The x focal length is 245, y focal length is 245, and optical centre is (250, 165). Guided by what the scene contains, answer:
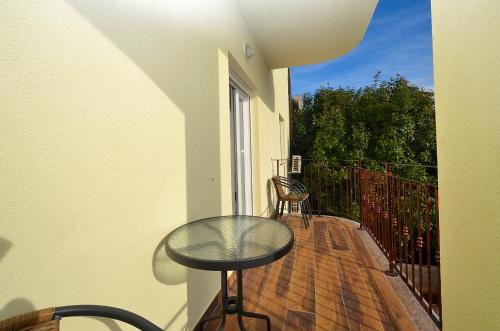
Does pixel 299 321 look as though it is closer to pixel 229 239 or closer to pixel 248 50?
pixel 229 239

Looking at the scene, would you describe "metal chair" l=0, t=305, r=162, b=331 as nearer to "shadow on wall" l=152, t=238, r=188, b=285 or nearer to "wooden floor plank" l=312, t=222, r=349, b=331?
"shadow on wall" l=152, t=238, r=188, b=285

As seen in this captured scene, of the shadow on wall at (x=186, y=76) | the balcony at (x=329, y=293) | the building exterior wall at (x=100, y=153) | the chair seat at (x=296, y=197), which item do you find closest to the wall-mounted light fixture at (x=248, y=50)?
the shadow on wall at (x=186, y=76)

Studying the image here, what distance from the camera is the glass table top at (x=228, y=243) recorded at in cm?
92

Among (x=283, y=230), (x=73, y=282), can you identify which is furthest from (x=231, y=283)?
(x=73, y=282)

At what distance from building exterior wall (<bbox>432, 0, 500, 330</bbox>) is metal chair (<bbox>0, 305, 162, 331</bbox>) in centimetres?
105

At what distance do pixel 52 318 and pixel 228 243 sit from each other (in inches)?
25.9

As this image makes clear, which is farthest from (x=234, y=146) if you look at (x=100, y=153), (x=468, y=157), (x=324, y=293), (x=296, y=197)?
(x=468, y=157)

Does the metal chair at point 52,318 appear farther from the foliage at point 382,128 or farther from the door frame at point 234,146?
the foliage at point 382,128

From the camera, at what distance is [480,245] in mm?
837

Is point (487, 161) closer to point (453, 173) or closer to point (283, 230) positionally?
point (453, 173)

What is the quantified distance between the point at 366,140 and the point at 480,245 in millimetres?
8560

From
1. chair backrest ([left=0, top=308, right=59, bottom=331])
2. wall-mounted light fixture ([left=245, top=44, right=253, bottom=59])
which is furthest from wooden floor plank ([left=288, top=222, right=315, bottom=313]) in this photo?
wall-mounted light fixture ([left=245, top=44, right=253, bottom=59])

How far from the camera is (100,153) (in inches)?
33.9

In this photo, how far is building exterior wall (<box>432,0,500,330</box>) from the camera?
0.77 m
